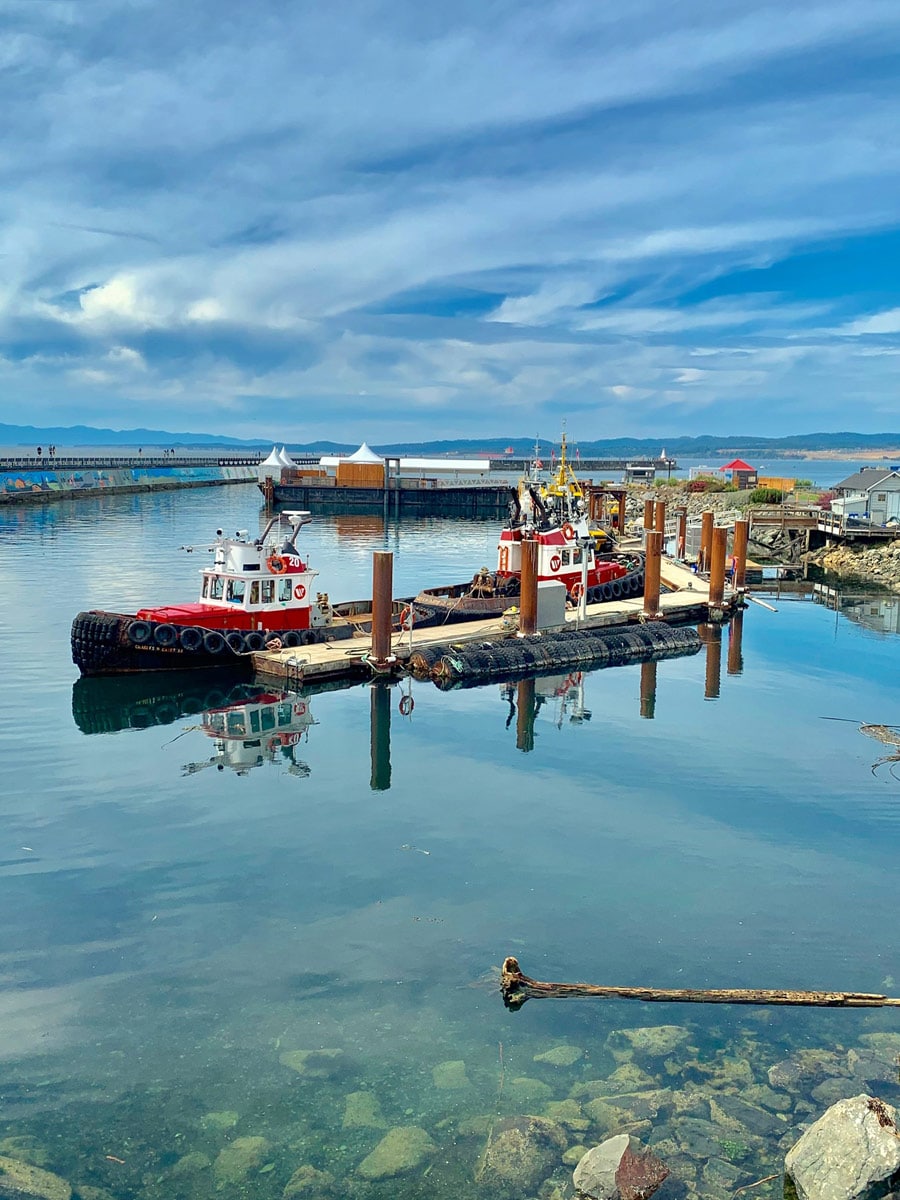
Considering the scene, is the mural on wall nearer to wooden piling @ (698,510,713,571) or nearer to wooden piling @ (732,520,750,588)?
wooden piling @ (698,510,713,571)

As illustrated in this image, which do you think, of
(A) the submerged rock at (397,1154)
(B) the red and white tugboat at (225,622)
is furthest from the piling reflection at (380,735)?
(A) the submerged rock at (397,1154)

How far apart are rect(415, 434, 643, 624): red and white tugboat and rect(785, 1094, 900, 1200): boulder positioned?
77.6 ft

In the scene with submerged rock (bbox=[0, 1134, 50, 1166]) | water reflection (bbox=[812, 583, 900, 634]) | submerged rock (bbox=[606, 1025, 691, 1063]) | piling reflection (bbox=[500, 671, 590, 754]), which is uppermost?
water reflection (bbox=[812, 583, 900, 634])

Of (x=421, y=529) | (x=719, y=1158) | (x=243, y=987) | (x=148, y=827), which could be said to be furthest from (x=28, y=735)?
(x=421, y=529)

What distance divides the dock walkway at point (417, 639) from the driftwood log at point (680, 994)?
49.8 ft

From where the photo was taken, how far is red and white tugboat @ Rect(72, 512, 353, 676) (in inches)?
1026

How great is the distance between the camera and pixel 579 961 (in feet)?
41.0

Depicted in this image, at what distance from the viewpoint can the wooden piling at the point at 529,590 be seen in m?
29.4

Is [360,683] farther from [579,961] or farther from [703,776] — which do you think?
[579,961]

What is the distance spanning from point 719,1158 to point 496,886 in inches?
234

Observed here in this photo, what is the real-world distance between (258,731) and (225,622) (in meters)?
5.58

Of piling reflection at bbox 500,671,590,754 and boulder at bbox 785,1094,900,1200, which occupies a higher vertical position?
piling reflection at bbox 500,671,590,754

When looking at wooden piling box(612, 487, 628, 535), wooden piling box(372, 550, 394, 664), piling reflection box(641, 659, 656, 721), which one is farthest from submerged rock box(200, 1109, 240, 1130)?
wooden piling box(612, 487, 628, 535)

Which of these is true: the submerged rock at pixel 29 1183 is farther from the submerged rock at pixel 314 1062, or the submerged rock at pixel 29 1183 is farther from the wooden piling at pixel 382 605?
the wooden piling at pixel 382 605
